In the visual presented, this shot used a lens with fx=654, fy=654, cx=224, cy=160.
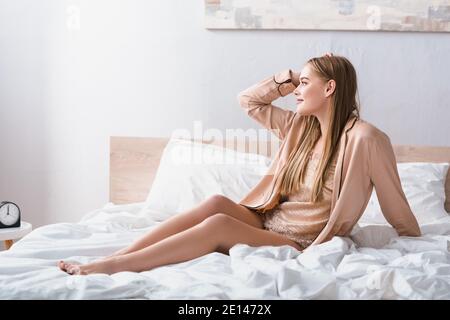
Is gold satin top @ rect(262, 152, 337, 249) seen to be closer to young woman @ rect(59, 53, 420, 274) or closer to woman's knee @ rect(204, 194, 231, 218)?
young woman @ rect(59, 53, 420, 274)

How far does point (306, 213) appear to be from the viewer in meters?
2.26

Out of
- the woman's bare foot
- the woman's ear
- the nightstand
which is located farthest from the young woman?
the nightstand

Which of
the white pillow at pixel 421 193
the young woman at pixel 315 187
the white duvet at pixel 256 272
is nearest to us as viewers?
the white duvet at pixel 256 272

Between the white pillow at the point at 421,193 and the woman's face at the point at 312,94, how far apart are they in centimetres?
66

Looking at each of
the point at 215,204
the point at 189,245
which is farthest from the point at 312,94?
the point at 189,245

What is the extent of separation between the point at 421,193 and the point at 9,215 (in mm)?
1840

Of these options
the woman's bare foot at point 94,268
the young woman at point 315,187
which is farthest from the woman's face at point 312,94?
the woman's bare foot at point 94,268

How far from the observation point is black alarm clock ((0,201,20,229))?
297 centimetres

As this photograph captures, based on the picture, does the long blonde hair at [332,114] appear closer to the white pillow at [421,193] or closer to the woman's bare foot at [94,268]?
the white pillow at [421,193]

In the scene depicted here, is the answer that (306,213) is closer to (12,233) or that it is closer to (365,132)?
(365,132)

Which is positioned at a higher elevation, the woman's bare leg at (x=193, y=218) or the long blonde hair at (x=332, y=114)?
the long blonde hair at (x=332, y=114)

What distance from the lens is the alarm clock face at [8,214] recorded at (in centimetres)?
297

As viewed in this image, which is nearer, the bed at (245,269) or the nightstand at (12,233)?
the bed at (245,269)

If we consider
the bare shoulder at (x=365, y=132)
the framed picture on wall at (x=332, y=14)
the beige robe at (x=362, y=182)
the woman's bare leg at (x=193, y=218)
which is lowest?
the woman's bare leg at (x=193, y=218)
